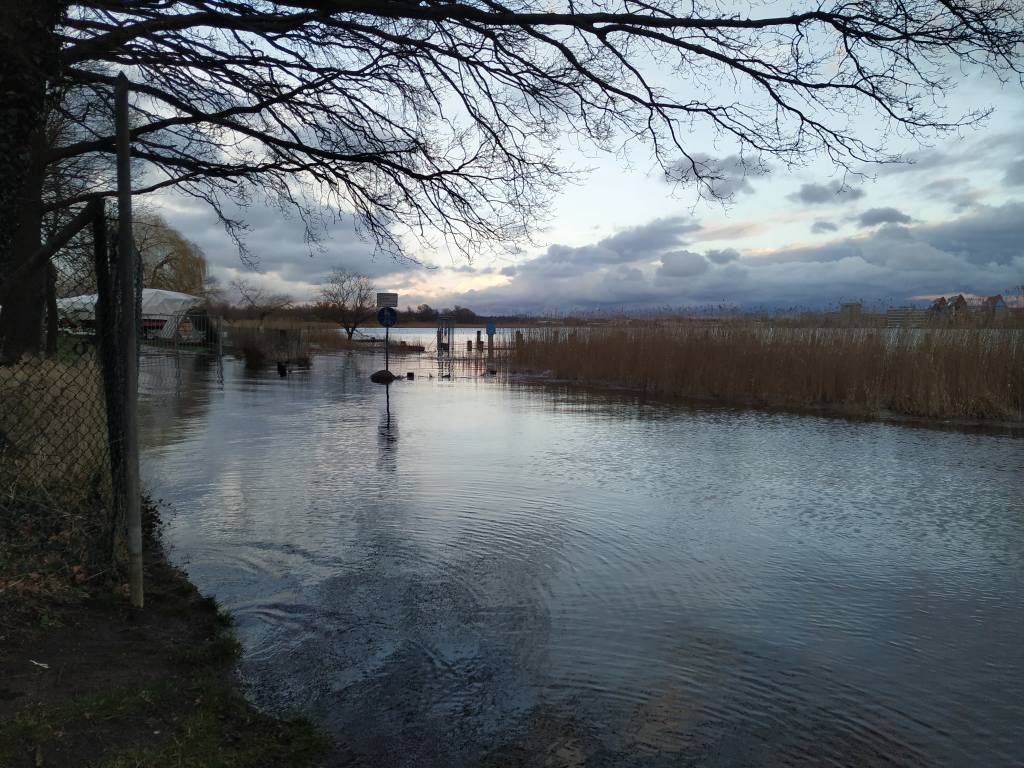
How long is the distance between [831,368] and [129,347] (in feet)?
51.2

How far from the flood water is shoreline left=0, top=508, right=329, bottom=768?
0.22 metres

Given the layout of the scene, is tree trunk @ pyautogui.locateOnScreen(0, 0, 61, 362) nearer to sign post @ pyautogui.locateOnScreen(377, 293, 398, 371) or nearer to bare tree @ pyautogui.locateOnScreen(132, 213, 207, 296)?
sign post @ pyautogui.locateOnScreen(377, 293, 398, 371)

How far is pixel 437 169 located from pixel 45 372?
4730 millimetres

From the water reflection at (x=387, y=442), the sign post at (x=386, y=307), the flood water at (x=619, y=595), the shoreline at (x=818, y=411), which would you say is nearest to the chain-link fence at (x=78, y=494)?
the flood water at (x=619, y=595)

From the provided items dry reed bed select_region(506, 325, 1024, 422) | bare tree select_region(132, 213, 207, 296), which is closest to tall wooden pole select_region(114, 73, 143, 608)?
dry reed bed select_region(506, 325, 1024, 422)

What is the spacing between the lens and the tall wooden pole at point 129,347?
370 cm

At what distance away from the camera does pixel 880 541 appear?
5.94m

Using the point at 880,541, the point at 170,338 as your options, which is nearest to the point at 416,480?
the point at 880,541

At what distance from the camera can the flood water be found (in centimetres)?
314

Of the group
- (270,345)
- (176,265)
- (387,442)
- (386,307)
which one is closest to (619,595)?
(387,442)

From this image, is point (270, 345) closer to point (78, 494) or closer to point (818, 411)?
point (818, 411)

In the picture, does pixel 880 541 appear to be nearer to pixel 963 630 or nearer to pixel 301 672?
pixel 963 630

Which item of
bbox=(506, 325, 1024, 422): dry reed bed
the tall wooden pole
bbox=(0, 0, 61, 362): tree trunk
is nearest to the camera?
bbox=(0, 0, 61, 362): tree trunk

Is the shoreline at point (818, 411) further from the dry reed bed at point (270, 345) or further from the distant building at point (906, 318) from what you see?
the dry reed bed at point (270, 345)
